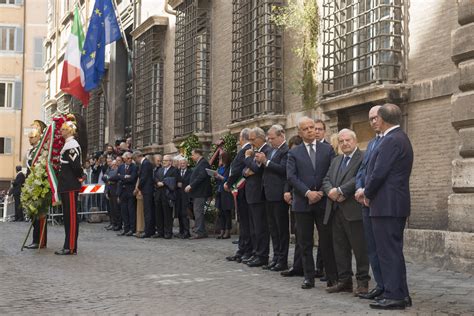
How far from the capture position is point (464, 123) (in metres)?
10.7

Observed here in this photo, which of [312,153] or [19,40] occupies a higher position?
[19,40]

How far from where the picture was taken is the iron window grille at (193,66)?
21.7 m

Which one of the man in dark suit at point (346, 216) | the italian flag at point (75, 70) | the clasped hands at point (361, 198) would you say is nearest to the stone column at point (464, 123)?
the man in dark suit at point (346, 216)

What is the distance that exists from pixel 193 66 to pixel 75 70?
6911 mm

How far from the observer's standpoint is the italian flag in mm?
27550

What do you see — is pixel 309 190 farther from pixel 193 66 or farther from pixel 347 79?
pixel 193 66

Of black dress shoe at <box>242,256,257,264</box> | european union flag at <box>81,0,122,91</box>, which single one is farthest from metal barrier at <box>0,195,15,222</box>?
black dress shoe at <box>242,256,257,264</box>

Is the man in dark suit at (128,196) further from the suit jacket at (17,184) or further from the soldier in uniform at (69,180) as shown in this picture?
the suit jacket at (17,184)

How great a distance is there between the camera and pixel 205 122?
71.1 feet

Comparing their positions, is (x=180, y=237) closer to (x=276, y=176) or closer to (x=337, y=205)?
(x=276, y=176)

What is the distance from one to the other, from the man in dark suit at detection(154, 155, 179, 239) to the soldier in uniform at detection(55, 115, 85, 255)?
4.32m

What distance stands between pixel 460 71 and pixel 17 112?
142 feet

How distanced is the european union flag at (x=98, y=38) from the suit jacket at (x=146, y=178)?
29.7 ft

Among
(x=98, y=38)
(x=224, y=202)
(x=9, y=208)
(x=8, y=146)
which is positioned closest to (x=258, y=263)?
(x=224, y=202)
